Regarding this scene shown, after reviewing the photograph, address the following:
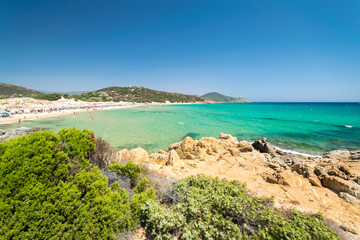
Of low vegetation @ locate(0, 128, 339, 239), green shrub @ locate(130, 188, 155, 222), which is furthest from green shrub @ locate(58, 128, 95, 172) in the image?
green shrub @ locate(130, 188, 155, 222)

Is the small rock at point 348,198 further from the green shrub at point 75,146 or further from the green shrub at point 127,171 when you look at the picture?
the green shrub at point 75,146

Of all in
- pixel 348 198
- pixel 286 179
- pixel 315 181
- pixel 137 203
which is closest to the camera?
pixel 137 203

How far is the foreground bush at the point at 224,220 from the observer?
8.52 feet

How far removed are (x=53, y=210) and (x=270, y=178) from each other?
697 cm

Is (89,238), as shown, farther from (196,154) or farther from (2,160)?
(196,154)

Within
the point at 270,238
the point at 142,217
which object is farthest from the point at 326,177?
the point at 142,217

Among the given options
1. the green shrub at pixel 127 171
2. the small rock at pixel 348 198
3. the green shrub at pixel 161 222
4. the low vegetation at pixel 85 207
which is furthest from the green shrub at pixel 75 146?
the small rock at pixel 348 198

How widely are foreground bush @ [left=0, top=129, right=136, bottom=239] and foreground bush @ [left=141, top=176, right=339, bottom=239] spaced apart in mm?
720

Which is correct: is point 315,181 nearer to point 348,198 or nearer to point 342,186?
point 342,186

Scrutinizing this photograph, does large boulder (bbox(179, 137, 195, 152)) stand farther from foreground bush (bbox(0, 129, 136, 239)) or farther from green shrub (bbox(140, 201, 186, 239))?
foreground bush (bbox(0, 129, 136, 239))

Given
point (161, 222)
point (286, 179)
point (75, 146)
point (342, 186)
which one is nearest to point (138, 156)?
point (75, 146)

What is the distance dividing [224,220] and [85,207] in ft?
8.63

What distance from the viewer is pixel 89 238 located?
2.21 metres

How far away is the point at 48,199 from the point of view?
214 cm
